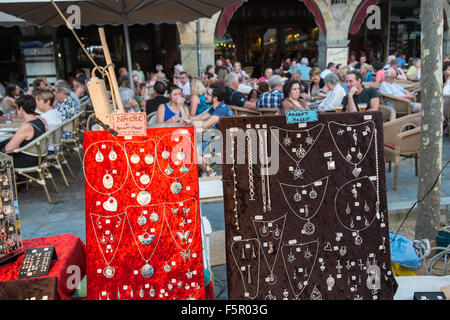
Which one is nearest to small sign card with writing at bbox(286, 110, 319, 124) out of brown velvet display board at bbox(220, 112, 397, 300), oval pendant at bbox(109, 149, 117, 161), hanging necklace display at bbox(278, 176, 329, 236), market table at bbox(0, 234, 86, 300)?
brown velvet display board at bbox(220, 112, 397, 300)

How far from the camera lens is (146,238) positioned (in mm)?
2057

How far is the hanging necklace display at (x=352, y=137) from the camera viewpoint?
2.15 metres

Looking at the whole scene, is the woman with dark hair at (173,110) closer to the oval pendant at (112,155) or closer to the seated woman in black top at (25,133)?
the seated woman in black top at (25,133)

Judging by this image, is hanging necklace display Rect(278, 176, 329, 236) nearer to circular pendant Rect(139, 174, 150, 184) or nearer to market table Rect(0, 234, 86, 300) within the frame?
circular pendant Rect(139, 174, 150, 184)

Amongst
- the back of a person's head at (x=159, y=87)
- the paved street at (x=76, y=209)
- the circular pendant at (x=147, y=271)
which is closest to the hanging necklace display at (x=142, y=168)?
the circular pendant at (x=147, y=271)

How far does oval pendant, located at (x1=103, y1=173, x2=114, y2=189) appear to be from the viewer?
2.04 metres

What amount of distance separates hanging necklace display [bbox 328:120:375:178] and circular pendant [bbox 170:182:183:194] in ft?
2.75

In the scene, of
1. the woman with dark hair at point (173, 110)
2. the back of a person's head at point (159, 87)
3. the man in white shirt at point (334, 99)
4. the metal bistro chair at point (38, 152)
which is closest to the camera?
the metal bistro chair at point (38, 152)

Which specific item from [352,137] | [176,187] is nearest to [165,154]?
[176,187]

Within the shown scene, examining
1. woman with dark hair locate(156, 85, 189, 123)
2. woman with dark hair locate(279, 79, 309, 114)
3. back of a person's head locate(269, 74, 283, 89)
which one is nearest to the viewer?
woman with dark hair locate(279, 79, 309, 114)

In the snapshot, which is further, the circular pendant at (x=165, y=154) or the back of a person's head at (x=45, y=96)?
the back of a person's head at (x=45, y=96)

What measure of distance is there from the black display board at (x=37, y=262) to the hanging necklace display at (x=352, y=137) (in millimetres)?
1599
